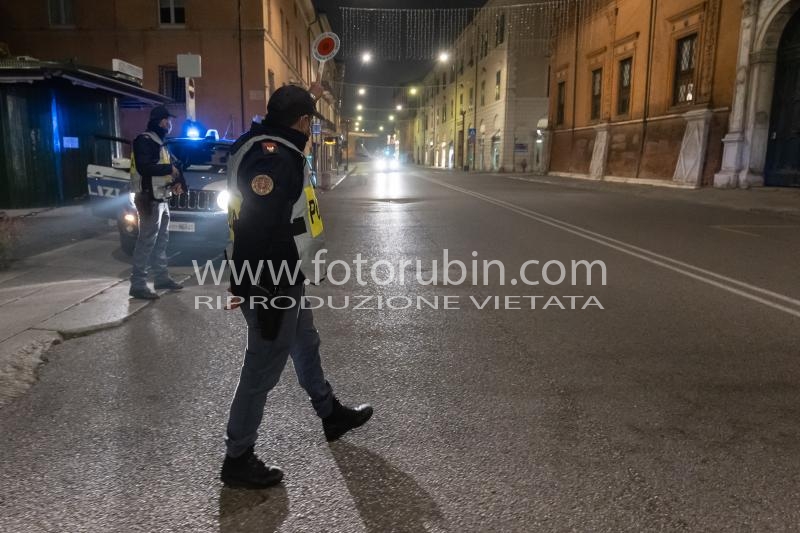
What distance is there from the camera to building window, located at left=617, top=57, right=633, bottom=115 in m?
28.3

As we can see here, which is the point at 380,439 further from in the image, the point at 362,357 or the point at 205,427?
the point at 362,357

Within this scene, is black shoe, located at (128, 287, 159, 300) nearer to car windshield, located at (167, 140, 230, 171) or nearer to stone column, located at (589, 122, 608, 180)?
car windshield, located at (167, 140, 230, 171)

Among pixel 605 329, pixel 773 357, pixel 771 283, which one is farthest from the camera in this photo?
pixel 771 283

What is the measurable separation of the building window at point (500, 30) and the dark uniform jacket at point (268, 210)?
48.9 metres

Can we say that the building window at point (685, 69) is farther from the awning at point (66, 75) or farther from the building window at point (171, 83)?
the building window at point (171, 83)

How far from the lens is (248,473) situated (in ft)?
9.01

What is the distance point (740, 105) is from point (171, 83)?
22.6 m

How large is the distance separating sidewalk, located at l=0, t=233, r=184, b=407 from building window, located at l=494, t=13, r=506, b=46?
4529cm

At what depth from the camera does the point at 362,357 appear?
449 cm

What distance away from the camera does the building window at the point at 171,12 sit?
25703 millimetres

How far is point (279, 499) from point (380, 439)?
708 mm

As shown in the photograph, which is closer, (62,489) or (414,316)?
(62,489)

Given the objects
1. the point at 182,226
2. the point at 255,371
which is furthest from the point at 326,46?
the point at 255,371

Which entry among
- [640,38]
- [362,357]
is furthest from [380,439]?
[640,38]
